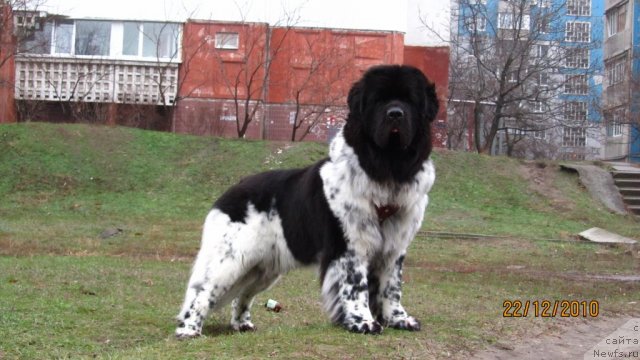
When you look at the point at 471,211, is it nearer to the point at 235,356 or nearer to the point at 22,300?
the point at 22,300

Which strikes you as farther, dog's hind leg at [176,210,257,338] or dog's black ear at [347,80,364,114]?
dog's hind leg at [176,210,257,338]

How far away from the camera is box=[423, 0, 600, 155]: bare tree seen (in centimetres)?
3431

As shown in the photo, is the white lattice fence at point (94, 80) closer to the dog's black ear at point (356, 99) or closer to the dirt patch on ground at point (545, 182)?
the dirt patch on ground at point (545, 182)

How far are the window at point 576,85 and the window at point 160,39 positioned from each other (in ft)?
60.0

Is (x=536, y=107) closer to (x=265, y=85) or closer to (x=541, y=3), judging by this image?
(x=541, y=3)

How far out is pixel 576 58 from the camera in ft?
128

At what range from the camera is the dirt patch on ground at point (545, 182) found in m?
25.2

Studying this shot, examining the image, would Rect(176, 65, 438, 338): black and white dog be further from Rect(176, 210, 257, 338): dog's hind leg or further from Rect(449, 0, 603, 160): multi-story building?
Rect(449, 0, 603, 160): multi-story building

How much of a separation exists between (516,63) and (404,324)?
29754 millimetres

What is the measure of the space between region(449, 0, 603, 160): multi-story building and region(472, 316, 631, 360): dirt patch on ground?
26.4m

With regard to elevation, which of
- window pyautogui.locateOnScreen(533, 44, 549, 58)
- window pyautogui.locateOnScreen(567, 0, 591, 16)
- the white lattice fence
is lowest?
the white lattice fence

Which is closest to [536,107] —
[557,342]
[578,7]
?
[578,7]

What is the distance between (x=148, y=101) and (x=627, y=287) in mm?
24035
